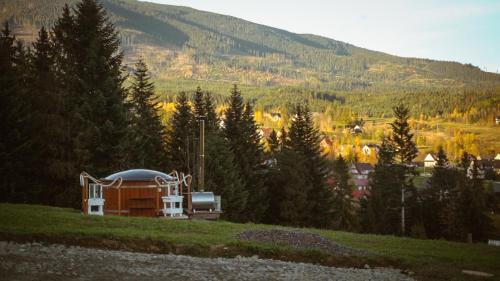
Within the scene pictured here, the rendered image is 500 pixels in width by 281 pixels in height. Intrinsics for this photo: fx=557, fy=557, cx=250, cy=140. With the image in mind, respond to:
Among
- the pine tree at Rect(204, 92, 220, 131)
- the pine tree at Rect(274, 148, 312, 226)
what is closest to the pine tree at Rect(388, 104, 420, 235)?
the pine tree at Rect(274, 148, 312, 226)

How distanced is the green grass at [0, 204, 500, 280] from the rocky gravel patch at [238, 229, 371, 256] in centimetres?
54

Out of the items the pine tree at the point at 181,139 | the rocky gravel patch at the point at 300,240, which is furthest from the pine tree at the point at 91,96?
the rocky gravel patch at the point at 300,240

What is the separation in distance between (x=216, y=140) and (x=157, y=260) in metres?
32.9

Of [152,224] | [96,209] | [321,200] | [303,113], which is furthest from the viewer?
[303,113]

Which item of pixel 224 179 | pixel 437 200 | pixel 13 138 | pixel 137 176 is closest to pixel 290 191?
pixel 224 179

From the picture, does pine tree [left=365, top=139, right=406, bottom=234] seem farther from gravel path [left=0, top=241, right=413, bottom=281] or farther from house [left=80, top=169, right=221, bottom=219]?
gravel path [left=0, top=241, right=413, bottom=281]

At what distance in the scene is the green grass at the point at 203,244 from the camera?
17500 mm

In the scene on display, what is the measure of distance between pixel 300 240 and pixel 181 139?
3455 centimetres

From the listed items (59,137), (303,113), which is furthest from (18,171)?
(303,113)

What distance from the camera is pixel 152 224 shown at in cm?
2184

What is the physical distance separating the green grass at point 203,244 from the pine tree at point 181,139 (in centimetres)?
3004

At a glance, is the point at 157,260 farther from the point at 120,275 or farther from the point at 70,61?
the point at 70,61

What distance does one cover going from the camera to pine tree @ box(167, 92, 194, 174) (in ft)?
171

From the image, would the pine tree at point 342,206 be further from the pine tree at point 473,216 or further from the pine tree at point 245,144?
the pine tree at point 473,216
